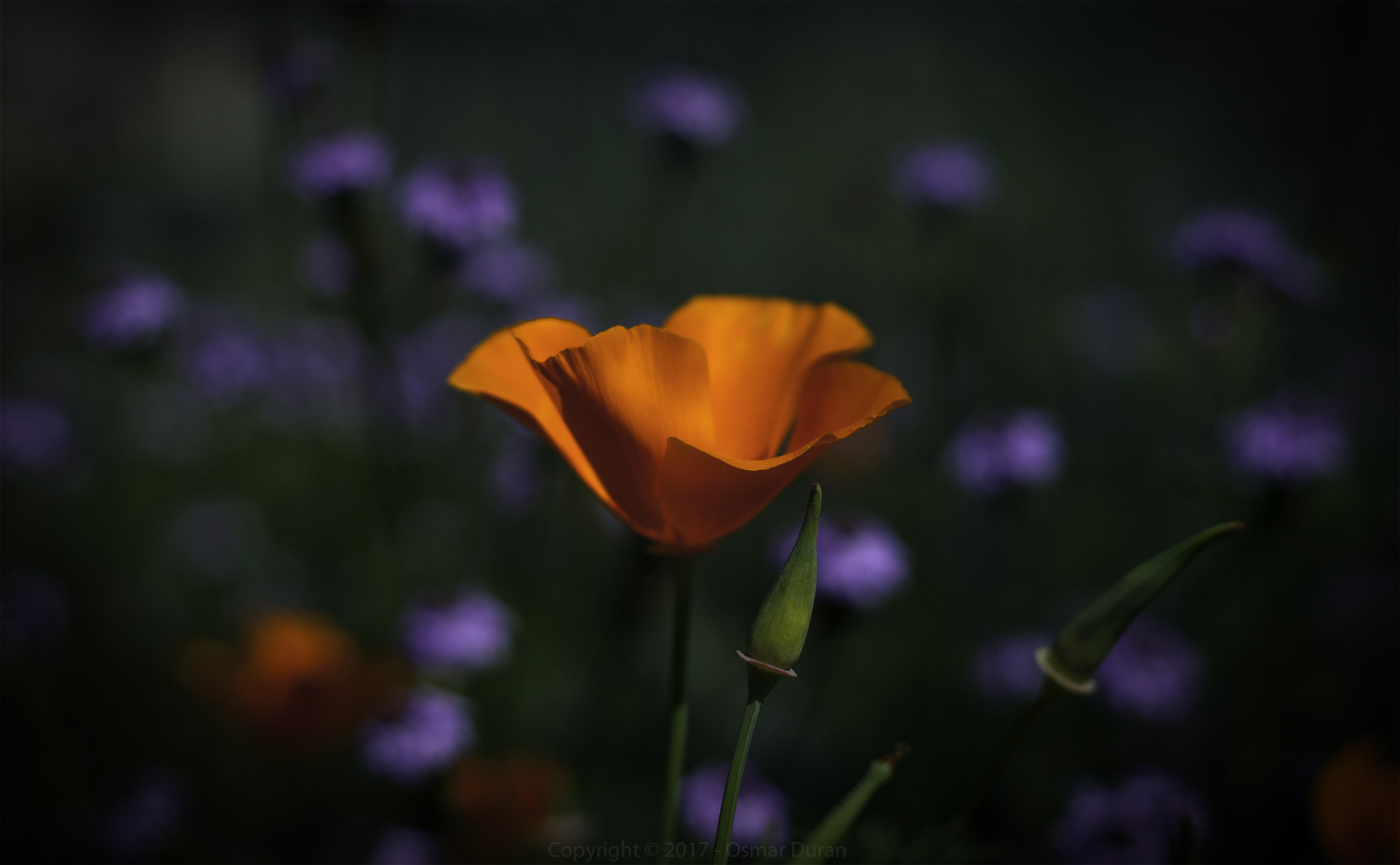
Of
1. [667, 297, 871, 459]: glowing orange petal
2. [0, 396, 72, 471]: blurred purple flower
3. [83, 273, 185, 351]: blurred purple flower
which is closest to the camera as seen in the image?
[667, 297, 871, 459]: glowing orange petal

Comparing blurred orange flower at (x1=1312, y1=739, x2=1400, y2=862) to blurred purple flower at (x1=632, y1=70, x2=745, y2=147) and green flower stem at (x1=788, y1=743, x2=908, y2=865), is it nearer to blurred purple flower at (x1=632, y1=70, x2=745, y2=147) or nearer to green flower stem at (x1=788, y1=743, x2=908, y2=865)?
green flower stem at (x1=788, y1=743, x2=908, y2=865)

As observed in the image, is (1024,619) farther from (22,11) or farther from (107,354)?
(22,11)

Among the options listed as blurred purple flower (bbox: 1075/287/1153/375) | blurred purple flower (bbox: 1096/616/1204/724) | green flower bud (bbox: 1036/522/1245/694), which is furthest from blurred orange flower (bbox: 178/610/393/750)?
blurred purple flower (bbox: 1075/287/1153/375)

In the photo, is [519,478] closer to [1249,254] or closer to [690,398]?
[690,398]

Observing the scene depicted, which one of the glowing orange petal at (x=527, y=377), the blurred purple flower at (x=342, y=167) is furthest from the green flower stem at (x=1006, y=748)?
the blurred purple flower at (x=342, y=167)

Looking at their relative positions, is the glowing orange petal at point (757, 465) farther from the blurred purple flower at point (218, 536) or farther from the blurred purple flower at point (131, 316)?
the blurred purple flower at point (218, 536)
